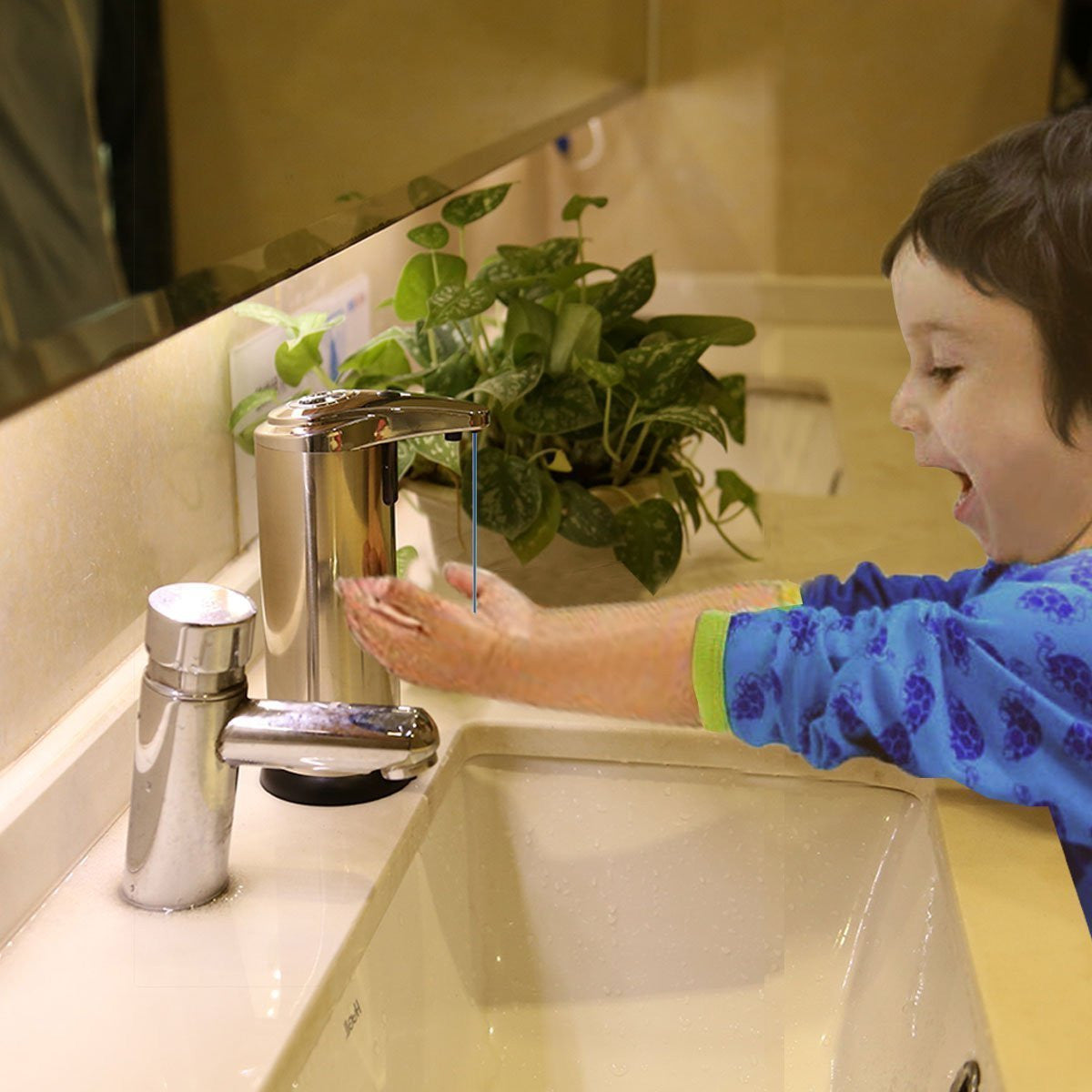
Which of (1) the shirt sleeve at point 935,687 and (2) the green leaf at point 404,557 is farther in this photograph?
(2) the green leaf at point 404,557

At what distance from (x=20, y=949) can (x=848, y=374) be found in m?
1.55

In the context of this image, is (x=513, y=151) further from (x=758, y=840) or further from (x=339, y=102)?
(x=758, y=840)

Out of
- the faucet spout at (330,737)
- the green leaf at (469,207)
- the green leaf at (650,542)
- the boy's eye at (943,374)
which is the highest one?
the green leaf at (469,207)

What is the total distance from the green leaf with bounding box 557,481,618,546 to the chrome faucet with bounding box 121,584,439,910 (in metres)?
0.38

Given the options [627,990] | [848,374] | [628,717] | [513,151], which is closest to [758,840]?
[627,990]

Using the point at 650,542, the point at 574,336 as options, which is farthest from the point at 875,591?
the point at 574,336

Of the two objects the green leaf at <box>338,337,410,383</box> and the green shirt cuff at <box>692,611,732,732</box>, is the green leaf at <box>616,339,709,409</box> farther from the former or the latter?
the green shirt cuff at <box>692,611,732,732</box>

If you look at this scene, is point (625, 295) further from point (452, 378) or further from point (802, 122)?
point (802, 122)

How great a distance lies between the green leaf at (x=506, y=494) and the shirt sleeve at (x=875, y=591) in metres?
0.20

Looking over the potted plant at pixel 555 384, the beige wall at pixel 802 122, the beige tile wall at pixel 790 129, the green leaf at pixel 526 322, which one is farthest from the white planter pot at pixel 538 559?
the beige wall at pixel 802 122

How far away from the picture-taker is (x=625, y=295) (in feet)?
3.68

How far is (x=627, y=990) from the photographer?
912 millimetres

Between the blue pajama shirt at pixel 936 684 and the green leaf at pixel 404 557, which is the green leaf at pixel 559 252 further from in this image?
the blue pajama shirt at pixel 936 684

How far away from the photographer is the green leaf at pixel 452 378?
1.07 metres
